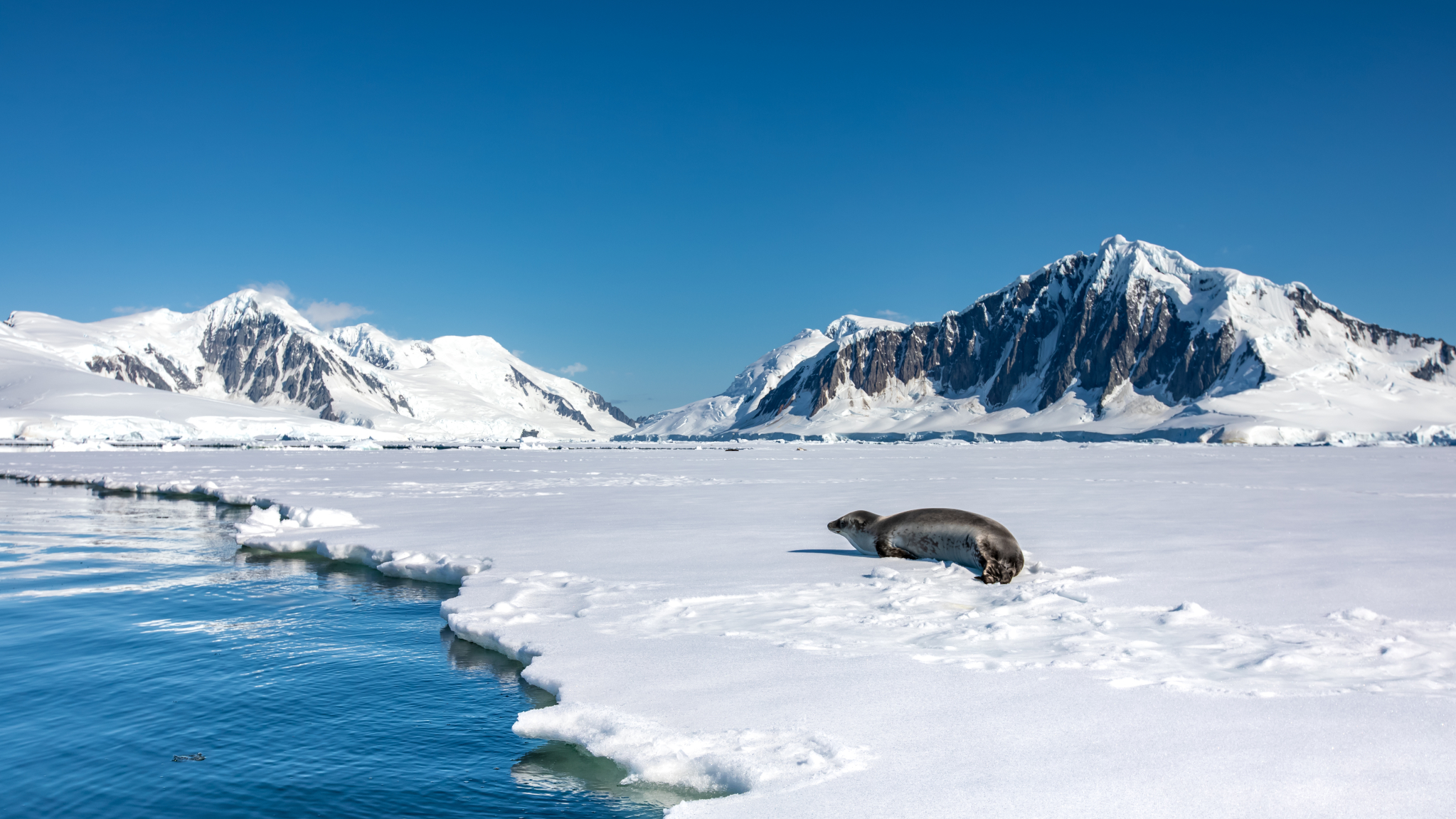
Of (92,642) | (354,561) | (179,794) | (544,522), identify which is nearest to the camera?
(179,794)

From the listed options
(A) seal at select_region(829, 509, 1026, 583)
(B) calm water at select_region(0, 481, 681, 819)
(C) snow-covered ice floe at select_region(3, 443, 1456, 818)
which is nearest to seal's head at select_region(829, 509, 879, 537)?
(A) seal at select_region(829, 509, 1026, 583)

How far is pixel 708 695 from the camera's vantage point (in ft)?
18.8

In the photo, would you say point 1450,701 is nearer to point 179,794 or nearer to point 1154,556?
point 1154,556

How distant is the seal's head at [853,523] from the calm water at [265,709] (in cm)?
579

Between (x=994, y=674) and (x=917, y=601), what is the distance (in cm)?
264

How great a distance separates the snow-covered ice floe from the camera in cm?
416

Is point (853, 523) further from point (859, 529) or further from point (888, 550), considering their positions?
point (888, 550)

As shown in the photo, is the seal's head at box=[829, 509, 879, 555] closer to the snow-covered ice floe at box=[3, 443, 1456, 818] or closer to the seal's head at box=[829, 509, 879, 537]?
the seal's head at box=[829, 509, 879, 537]

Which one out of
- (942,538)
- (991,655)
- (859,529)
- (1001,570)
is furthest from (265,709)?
(859,529)

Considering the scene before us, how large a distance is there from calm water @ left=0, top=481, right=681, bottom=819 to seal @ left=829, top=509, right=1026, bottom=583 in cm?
571

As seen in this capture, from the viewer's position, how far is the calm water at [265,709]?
4.89 meters

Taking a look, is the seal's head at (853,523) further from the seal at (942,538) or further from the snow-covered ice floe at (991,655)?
the snow-covered ice floe at (991,655)

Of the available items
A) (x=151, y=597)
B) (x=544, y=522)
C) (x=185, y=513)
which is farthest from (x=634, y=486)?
(x=151, y=597)

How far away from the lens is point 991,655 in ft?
21.3
